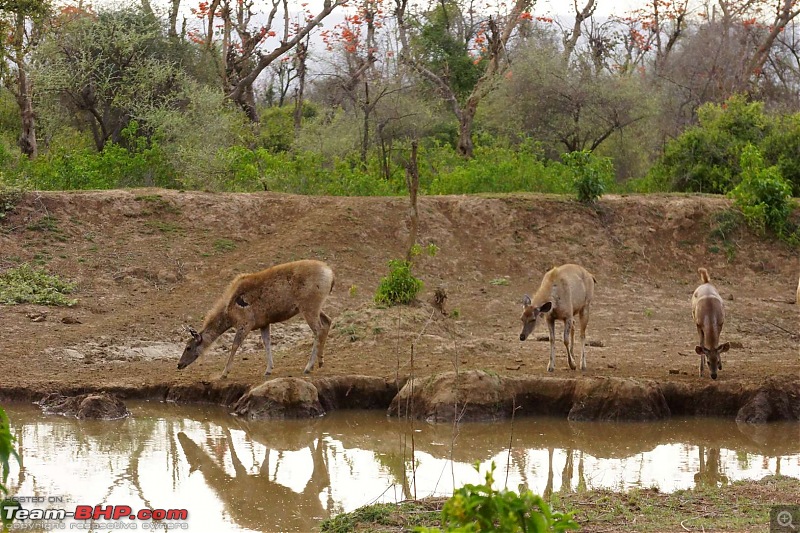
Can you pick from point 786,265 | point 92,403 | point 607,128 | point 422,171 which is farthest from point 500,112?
point 92,403

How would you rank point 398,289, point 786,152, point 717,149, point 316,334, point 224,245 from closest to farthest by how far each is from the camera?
point 316,334 < point 398,289 < point 224,245 < point 786,152 < point 717,149

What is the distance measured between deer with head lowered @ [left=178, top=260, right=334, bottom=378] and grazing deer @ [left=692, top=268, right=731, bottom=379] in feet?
16.1

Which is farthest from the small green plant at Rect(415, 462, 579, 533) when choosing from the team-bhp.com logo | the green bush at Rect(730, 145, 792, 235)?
the green bush at Rect(730, 145, 792, 235)

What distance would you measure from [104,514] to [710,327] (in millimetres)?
8315

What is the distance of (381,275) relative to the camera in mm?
19750

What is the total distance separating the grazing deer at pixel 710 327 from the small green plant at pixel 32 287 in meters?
9.87

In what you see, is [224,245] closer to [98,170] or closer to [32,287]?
[32,287]

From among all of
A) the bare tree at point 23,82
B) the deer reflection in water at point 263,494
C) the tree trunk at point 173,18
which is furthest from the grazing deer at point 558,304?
the tree trunk at point 173,18

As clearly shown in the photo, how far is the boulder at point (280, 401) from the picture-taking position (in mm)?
12422

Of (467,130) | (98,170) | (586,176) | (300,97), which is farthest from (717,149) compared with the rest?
(300,97)

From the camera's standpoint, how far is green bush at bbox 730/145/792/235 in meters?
22.4

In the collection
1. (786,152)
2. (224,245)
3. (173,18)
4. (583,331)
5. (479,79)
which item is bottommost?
(583,331)

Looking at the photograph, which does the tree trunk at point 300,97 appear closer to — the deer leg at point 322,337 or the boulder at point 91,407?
the deer leg at point 322,337

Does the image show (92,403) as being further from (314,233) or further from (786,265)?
(786,265)
